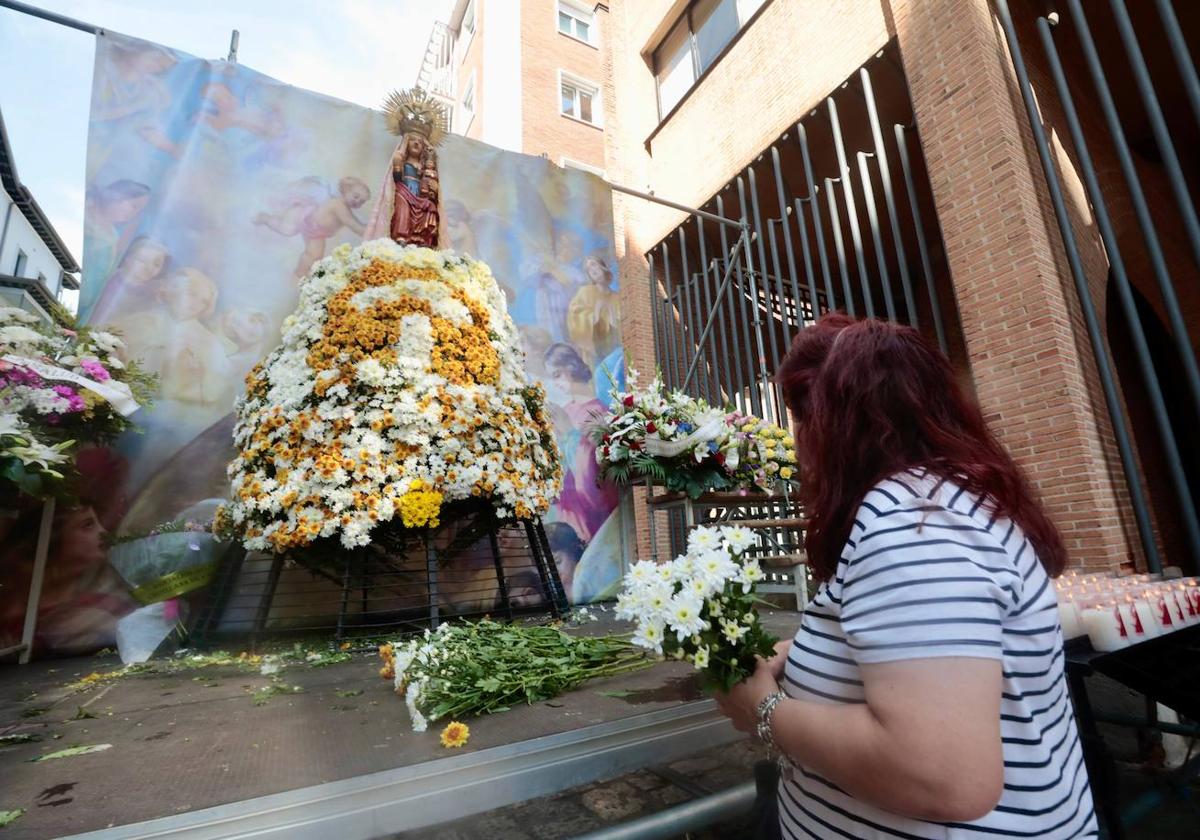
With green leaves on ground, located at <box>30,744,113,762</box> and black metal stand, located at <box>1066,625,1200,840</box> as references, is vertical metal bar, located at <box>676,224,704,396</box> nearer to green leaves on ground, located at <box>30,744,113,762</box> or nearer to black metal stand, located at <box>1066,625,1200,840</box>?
black metal stand, located at <box>1066,625,1200,840</box>

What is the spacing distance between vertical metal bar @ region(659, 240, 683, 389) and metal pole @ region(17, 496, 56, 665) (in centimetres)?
623

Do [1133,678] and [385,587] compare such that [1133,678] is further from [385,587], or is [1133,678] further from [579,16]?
[579,16]

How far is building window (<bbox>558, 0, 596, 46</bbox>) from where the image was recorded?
49.5 ft

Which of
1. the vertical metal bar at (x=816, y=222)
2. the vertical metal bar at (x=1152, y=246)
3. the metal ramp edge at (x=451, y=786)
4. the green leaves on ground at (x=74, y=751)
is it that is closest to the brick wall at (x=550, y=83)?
the vertical metal bar at (x=816, y=222)

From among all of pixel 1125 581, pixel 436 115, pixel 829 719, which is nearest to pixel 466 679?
pixel 829 719

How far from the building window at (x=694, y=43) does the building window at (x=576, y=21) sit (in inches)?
293

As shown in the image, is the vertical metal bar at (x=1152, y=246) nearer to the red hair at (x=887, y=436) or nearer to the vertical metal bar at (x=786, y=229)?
the vertical metal bar at (x=786, y=229)

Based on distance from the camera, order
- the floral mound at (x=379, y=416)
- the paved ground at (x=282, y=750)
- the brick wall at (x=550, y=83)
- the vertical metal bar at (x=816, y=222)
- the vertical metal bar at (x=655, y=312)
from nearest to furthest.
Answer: the paved ground at (x=282, y=750) < the floral mound at (x=379, y=416) < the vertical metal bar at (x=816, y=222) < the vertical metal bar at (x=655, y=312) < the brick wall at (x=550, y=83)

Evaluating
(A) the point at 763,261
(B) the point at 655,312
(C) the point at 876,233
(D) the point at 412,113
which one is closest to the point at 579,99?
(B) the point at 655,312

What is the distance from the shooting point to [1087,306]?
4.30 meters

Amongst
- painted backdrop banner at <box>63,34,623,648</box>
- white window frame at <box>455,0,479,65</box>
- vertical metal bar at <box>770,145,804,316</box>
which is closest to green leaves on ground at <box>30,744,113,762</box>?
painted backdrop banner at <box>63,34,623,648</box>

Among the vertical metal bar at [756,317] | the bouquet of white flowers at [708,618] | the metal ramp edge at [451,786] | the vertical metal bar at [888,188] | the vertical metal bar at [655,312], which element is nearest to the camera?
the bouquet of white flowers at [708,618]

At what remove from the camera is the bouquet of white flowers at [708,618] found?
42.4 inches

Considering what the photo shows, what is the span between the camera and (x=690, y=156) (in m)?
8.10
